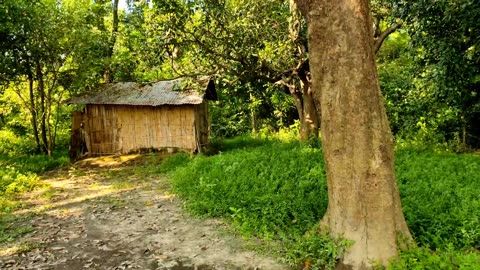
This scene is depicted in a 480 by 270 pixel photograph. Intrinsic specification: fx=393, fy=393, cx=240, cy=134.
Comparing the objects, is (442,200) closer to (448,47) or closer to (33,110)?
(448,47)

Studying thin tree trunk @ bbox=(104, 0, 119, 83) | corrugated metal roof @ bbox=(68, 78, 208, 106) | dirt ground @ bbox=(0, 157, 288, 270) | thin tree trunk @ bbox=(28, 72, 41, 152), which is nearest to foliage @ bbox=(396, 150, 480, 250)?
dirt ground @ bbox=(0, 157, 288, 270)

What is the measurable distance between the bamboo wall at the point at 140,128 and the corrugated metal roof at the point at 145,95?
43 cm

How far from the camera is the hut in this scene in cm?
1498

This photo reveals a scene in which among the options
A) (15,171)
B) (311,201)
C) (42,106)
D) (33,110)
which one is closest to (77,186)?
(15,171)

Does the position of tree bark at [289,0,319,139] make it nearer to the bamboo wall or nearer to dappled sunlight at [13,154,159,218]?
the bamboo wall

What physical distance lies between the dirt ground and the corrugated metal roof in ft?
16.6

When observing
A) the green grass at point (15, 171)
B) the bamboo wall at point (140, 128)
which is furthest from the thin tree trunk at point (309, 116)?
the green grass at point (15, 171)

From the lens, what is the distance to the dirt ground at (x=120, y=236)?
5.36 metres

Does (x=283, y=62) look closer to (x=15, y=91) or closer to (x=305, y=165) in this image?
(x=305, y=165)

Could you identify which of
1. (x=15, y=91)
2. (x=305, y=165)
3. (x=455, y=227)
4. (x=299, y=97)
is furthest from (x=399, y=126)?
(x=15, y=91)

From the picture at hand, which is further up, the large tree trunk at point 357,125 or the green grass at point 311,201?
the large tree trunk at point 357,125

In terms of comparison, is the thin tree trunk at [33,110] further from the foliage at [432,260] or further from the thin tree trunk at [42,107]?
the foliage at [432,260]

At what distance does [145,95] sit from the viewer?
15.2 m

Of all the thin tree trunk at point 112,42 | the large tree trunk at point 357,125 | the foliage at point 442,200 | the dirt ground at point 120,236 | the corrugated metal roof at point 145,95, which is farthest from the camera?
the thin tree trunk at point 112,42
